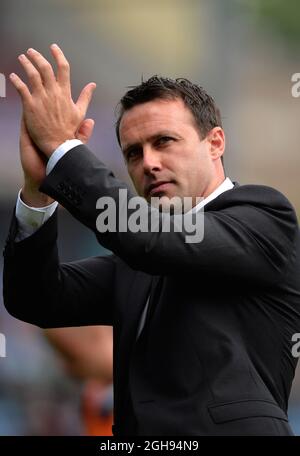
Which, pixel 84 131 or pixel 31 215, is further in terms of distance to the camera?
pixel 31 215

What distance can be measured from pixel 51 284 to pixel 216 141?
60cm

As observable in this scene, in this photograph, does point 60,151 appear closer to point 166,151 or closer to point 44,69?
point 44,69

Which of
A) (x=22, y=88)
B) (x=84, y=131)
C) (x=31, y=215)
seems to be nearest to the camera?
(x=22, y=88)

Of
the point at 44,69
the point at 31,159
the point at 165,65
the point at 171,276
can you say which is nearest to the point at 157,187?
the point at 171,276

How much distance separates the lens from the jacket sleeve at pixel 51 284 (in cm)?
228

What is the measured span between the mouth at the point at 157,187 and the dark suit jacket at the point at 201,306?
185mm

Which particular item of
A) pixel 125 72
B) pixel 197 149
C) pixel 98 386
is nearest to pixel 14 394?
pixel 98 386

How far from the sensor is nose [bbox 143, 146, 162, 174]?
236cm

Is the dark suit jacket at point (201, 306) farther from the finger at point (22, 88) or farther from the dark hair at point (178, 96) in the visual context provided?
the dark hair at point (178, 96)

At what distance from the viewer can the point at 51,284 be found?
238cm

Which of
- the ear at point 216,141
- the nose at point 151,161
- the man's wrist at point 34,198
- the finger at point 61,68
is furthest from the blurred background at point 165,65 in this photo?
the finger at point 61,68

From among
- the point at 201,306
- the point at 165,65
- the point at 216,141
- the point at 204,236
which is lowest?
the point at 201,306

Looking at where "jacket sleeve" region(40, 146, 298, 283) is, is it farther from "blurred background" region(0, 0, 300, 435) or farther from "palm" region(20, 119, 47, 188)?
"blurred background" region(0, 0, 300, 435)

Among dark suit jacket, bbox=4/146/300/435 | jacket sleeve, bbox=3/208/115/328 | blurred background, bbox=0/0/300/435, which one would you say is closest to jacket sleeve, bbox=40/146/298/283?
dark suit jacket, bbox=4/146/300/435
